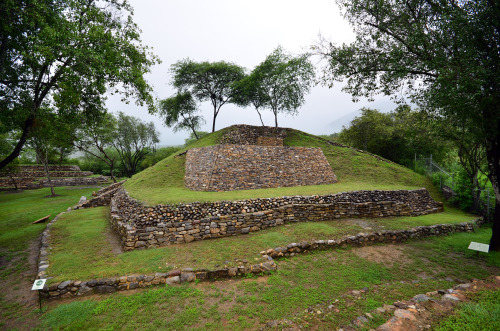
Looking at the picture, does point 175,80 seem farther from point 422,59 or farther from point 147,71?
point 422,59

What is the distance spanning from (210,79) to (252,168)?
1767 cm

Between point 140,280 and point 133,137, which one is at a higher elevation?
point 133,137

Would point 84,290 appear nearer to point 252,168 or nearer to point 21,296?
point 21,296

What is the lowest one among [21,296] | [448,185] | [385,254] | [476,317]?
[385,254]

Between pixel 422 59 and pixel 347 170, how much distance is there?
452 inches

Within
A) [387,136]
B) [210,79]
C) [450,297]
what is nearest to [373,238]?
[450,297]

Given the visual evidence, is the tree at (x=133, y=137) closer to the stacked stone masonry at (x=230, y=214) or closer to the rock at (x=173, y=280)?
the stacked stone masonry at (x=230, y=214)

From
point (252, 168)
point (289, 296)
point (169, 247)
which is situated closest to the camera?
point (289, 296)

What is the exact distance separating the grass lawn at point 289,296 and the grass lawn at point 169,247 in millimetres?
935

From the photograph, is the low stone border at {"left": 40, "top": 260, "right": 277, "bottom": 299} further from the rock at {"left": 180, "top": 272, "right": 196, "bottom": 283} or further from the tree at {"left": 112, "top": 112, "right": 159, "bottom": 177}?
the tree at {"left": 112, "top": 112, "right": 159, "bottom": 177}

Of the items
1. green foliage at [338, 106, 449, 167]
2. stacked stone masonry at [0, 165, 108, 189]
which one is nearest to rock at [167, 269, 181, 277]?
green foliage at [338, 106, 449, 167]

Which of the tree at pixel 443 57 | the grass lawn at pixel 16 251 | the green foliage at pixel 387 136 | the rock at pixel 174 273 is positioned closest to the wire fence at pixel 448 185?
the green foliage at pixel 387 136

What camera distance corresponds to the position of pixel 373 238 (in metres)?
7.92

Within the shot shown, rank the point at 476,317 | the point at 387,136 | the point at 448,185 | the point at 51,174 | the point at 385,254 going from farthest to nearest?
the point at 51,174 < the point at 387,136 < the point at 448,185 < the point at 385,254 < the point at 476,317
